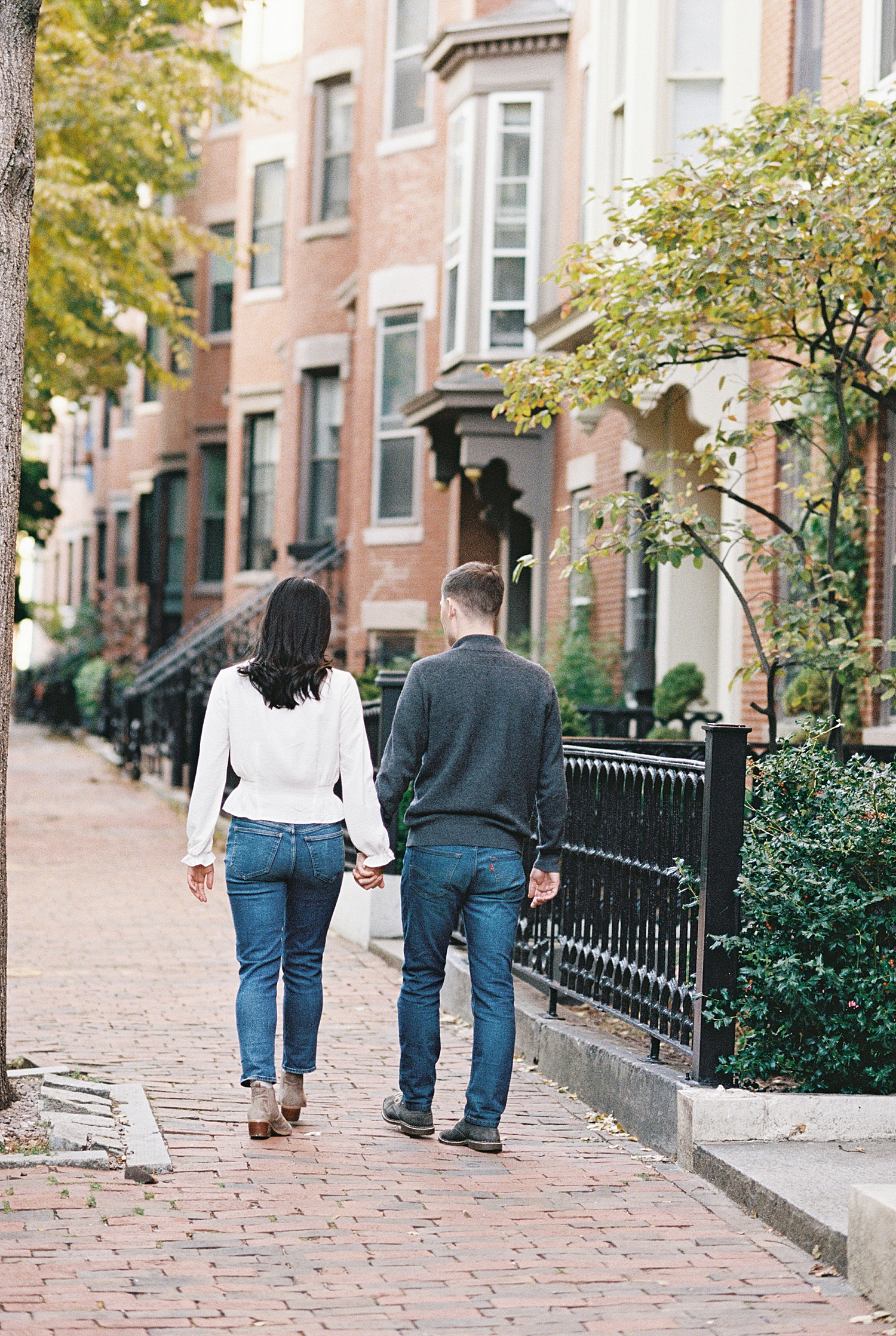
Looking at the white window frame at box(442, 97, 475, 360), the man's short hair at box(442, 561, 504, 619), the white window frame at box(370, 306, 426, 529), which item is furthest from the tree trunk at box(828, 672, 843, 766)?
the white window frame at box(370, 306, 426, 529)

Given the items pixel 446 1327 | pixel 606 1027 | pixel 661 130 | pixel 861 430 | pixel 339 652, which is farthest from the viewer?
pixel 339 652

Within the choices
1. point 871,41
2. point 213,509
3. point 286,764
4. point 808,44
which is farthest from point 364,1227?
point 213,509

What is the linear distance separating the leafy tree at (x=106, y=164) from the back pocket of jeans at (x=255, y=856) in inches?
466

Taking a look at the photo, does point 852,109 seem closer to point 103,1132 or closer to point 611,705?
point 103,1132

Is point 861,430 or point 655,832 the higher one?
point 861,430

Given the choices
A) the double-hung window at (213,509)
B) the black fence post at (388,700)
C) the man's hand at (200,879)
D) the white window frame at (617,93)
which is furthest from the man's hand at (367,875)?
the double-hung window at (213,509)

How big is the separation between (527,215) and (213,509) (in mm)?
12912

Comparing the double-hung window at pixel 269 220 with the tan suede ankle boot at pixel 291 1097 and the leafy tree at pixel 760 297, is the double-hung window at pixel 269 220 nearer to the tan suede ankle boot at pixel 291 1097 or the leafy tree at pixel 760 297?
the leafy tree at pixel 760 297

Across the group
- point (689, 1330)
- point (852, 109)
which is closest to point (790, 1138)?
point (689, 1330)

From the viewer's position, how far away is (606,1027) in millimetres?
7379

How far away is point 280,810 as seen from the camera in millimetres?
5895

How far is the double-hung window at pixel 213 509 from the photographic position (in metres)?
29.7

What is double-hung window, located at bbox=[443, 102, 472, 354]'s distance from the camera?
59.3 ft

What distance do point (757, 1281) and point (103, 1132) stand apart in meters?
2.27
